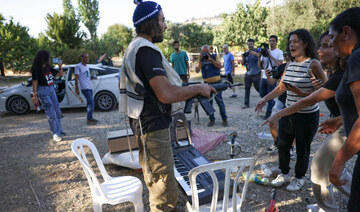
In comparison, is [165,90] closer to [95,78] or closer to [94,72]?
[95,78]

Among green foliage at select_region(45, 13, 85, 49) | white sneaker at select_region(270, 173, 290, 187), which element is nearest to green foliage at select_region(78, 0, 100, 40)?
green foliage at select_region(45, 13, 85, 49)

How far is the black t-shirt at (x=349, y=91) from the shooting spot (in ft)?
4.14

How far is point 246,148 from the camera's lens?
445 cm

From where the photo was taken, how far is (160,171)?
73.3 inches

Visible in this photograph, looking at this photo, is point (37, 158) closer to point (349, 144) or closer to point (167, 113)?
point (167, 113)

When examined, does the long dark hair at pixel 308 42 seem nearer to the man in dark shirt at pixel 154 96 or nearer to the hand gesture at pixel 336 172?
the man in dark shirt at pixel 154 96

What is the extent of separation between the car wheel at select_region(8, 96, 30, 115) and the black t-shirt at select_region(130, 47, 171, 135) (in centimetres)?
727

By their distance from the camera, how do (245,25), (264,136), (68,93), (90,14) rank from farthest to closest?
(90,14)
(245,25)
(68,93)
(264,136)

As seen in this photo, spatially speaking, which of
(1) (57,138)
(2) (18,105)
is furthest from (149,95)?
Result: (2) (18,105)

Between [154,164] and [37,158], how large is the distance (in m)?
3.62

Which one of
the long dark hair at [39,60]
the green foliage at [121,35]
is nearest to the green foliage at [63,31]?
the green foliage at [121,35]

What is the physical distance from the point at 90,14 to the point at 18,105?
25.6 m

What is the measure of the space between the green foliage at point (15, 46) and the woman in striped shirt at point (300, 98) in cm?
2081

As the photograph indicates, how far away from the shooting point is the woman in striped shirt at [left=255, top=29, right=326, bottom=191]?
8.93 feet
